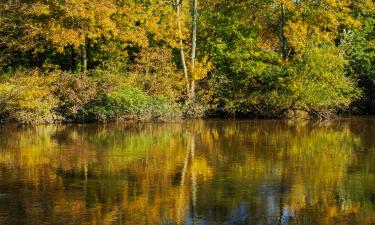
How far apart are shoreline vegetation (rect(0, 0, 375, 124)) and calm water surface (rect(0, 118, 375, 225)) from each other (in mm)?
5464

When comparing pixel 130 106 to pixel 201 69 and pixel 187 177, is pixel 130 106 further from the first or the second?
pixel 187 177

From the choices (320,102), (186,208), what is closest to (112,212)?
(186,208)

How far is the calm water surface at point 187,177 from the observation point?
12250 mm

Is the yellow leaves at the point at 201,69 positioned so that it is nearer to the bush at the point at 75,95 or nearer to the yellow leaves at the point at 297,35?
the yellow leaves at the point at 297,35

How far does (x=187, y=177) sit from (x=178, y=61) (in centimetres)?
2334

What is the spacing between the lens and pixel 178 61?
128ft

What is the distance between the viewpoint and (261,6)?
3959 cm

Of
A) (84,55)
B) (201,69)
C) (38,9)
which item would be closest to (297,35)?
(201,69)

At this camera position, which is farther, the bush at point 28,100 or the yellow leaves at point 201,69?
the yellow leaves at point 201,69

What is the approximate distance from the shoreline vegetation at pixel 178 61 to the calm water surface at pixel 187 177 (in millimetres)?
5464

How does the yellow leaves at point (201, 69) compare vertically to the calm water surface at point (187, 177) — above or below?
above

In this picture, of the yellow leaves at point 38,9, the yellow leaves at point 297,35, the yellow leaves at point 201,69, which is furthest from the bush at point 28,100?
the yellow leaves at point 297,35

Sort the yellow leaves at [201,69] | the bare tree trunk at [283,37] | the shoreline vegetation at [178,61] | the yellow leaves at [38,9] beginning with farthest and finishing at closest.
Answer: the bare tree trunk at [283,37] → the yellow leaves at [201,69] → the yellow leaves at [38,9] → the shoreline vegetation at [178,61]

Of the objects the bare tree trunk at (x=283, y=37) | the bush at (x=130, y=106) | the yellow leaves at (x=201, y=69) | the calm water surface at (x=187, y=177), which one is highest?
the bare tree trunk at (x=283, y=37)
